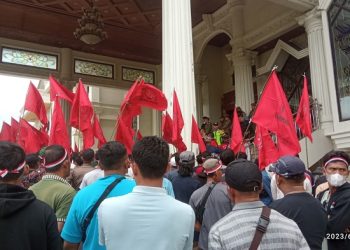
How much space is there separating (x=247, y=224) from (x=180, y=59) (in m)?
5.60

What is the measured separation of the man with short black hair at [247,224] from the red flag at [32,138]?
5285mm

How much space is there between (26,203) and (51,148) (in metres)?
1.07

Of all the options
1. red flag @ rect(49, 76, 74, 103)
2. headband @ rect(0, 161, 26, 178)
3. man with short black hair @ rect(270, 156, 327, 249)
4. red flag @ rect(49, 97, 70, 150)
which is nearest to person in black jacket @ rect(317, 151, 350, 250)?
man with short black hair @ rect(270, 156, 327, 249)

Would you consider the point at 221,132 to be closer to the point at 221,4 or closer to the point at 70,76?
the point at 221,4

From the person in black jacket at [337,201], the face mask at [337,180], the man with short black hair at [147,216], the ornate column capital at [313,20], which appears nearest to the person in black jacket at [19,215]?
the man with short black hair at [147,216]

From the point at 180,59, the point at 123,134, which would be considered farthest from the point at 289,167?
the point at 180,59

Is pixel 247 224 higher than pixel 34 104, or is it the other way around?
pixel 34 104

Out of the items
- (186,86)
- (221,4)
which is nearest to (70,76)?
(221,4)

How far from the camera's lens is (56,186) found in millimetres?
2768

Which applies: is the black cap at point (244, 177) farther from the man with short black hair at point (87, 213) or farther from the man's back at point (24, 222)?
the man's back at point (24, 222)

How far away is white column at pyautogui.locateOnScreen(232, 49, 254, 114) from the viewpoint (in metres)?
12.6

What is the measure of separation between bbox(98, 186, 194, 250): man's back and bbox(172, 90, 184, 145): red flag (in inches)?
170

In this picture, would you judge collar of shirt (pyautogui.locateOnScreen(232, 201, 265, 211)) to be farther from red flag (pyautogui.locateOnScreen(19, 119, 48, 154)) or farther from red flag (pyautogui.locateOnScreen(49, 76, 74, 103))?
red flag (pyautogui.locateOnScreen(19, 119, 48, 154))

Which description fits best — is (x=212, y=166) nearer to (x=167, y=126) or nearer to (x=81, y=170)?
(x=81, y=170)
